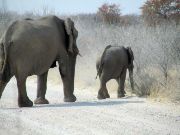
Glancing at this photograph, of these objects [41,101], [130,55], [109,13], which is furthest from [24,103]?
[109,13]

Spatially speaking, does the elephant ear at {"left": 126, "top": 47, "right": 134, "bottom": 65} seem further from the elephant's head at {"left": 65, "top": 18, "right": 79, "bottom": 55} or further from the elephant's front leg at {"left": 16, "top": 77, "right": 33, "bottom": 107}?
the elephant's front leg at {"left": 16, "top": 77, "right": 33, "bottom": 107}

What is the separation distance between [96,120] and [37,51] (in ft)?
14.7

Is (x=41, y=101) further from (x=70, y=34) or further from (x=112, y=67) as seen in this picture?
(x=112, y=67)

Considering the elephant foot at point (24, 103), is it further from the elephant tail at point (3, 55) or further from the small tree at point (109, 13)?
the small tree at point (109, 13)

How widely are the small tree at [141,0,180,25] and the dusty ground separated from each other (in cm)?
2343

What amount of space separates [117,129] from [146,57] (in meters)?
13.1

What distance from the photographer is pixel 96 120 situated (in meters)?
10.8

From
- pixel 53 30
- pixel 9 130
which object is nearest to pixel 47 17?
pixel 53 30

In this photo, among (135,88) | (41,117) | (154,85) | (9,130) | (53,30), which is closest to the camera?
(9,130)

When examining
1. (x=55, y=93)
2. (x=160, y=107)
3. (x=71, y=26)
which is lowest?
(x=55, y=93)

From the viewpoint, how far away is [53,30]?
1556 centimetres

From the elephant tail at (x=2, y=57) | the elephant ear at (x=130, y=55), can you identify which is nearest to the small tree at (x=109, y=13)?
the elephant ear at (x=130, y=55)

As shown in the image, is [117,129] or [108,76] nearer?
[117,129]

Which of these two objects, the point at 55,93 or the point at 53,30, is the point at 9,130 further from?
the point at 55,93
